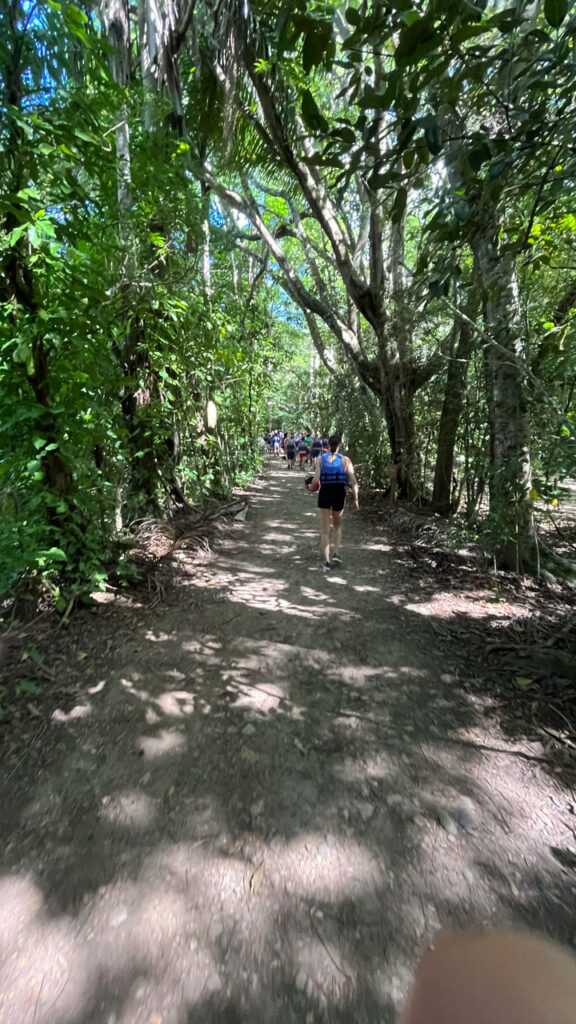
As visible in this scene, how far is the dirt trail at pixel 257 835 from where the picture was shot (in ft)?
4.90

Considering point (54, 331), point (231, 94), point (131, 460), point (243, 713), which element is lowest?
point (243, 713)

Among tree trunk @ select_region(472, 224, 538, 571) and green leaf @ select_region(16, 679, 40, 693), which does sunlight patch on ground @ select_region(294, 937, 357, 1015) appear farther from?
tree trunk @ select_region(472, 224, 538, 571)

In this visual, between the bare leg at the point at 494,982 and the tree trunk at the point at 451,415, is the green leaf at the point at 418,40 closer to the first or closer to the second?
the bare leg at the point at 494,982

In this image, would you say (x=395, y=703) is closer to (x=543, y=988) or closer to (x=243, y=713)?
(x=243, y=713)

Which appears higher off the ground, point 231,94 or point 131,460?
point 231,94

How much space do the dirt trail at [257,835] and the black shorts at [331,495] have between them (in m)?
2.25

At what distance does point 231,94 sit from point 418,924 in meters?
7.93

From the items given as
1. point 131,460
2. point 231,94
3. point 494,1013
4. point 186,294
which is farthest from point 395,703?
point 231,94

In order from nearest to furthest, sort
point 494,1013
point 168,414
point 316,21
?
1. point 494,1013
2. point 316,21
3. point 168,414

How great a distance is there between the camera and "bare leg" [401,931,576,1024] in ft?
4.63

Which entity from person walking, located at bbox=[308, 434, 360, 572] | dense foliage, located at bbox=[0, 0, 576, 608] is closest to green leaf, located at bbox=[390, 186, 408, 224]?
dense foliage, located at bbox=[0, 0, 576, 608]

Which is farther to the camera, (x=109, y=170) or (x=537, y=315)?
(x=537, y=315)

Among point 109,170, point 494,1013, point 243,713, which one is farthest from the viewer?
point 109,170

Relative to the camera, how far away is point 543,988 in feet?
4.80
